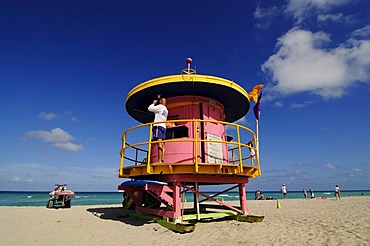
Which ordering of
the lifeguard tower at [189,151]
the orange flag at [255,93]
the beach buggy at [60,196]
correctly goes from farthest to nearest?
the beach buggy at [60,196]
the orange flag at [255,93]
the lifeguard tower at [189,151]

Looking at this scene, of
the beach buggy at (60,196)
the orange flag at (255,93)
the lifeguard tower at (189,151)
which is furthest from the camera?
the beach buggy at (60,196)

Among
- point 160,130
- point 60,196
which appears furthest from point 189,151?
point 60,196

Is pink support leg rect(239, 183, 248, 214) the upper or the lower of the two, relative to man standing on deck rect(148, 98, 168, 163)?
lower

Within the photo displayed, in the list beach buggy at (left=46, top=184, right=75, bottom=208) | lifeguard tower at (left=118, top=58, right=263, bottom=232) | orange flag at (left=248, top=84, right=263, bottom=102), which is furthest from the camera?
beach buggy at (left=46, top=184, right=75, bottom=208)

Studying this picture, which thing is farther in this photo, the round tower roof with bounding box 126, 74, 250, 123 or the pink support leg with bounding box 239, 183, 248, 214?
the pink support leg with bounding box 239, 183, 248, 214

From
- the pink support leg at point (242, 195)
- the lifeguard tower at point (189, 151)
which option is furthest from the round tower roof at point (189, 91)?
the pink support leg at point (242, 195)

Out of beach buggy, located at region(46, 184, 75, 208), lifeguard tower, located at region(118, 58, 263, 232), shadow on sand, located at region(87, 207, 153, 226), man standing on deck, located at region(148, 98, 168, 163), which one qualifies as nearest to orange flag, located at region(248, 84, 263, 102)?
lifeguard tower, located at region(118, 58, 263, 232)

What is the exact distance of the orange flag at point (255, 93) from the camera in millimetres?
10469

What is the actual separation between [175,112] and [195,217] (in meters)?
3.93

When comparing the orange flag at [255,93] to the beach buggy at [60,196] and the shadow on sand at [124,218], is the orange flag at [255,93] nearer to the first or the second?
the shadow on sand at [124,218]

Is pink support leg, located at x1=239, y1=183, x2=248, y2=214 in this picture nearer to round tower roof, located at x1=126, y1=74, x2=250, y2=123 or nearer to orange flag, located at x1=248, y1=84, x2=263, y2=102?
round tower roof, located at x1=126, y1=74, x2=250, y2=123

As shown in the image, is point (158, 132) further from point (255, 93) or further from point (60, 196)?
point (60, 196)

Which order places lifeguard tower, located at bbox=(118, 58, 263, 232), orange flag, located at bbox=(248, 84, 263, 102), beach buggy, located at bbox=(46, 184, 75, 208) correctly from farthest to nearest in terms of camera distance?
beach buggy, located at bbox=(46, 184, 75, 208) < orange flag, located at bbox=(248, 84, 263, 102) < lifeguard tower, located at bbox=(118, 58, 263, 232)

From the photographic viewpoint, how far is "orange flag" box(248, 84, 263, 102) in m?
10.5
